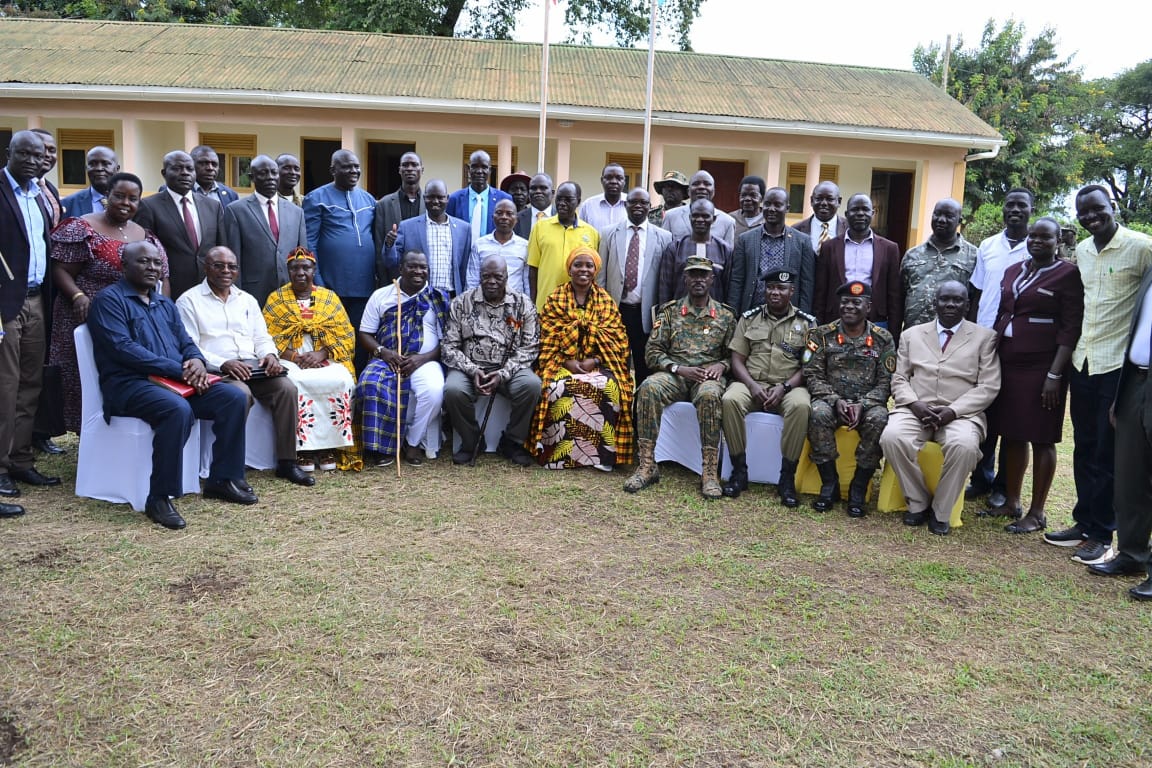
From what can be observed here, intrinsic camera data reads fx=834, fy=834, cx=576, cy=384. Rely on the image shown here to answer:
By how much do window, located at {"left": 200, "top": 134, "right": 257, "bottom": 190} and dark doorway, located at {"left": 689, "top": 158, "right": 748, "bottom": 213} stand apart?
30.4 feet

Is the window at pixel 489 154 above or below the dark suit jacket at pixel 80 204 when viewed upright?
above

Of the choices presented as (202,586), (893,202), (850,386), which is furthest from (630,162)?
(202,586)

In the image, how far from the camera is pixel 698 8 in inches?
904

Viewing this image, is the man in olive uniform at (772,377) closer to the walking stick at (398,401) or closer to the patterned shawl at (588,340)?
the patterned shawl at (588,340)

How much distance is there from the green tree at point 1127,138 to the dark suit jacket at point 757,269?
91.9 ft

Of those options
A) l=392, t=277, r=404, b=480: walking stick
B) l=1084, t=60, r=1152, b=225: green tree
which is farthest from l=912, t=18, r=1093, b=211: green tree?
l=392, t=277, r=404, b=480: walking stick

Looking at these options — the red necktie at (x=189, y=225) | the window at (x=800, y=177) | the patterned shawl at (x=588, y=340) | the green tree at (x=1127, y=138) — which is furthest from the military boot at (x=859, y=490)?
the green tree at (x=1127, y=138)

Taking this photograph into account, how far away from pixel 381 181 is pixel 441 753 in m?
16.2

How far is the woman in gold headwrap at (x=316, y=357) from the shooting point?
591cm

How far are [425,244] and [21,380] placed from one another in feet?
9.65

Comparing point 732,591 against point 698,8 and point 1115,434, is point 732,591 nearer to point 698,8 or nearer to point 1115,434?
point 1115,434

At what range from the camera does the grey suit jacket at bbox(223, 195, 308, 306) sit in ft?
20.6

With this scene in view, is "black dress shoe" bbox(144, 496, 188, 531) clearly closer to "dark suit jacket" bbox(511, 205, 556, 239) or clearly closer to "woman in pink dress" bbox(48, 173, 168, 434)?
"woman in pink dress" bbox(48, 173, 168, 434)

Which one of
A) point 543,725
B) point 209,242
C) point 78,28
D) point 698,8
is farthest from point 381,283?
point 698,8
